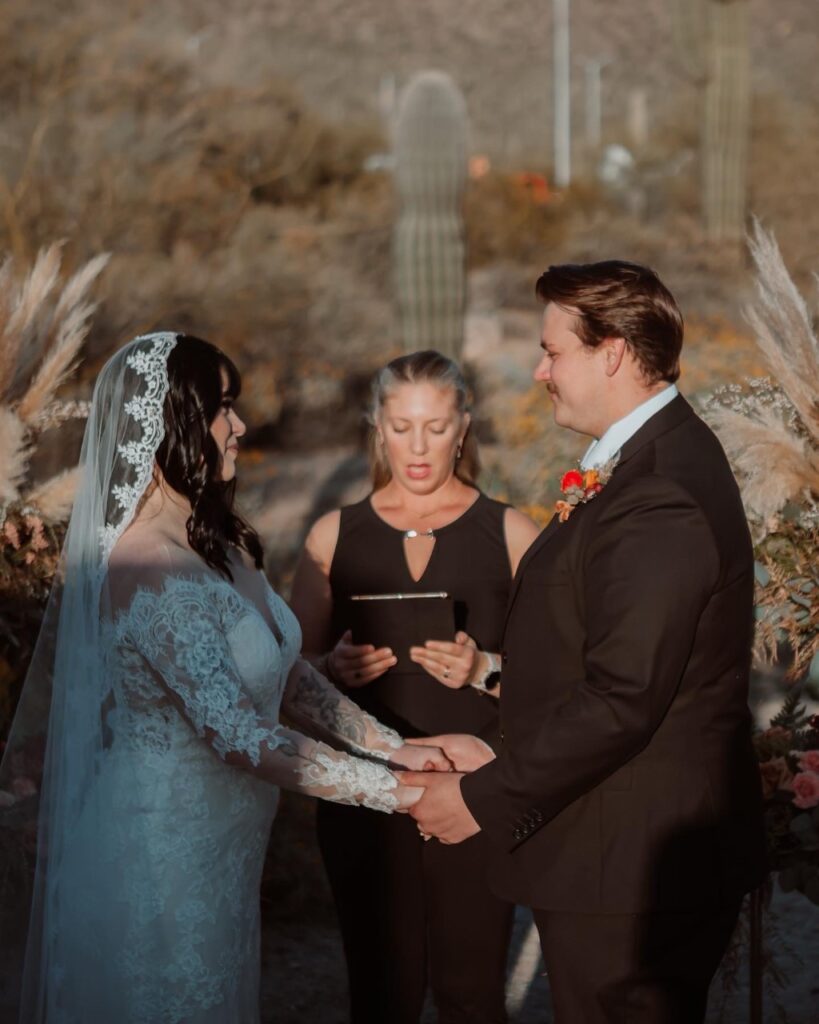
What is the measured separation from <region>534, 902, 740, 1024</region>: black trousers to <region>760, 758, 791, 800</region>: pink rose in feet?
2.53

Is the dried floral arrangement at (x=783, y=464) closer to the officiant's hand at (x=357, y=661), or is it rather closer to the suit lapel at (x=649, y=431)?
the suit lapel at (x=649, y=431)

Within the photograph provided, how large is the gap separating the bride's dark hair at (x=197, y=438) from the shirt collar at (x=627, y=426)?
79cm

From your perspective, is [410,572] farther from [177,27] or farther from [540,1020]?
[177,27]

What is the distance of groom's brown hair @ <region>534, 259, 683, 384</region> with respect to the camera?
8.41 feet

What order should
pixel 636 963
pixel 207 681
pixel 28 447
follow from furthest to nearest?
pixel 28 447
pixel 207 681
pixel 636 963

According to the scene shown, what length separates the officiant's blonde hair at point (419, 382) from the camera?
3.64m

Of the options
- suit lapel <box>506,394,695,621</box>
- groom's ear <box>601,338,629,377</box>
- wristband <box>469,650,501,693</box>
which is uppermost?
groom's ear <box>601,338,629,377</box>

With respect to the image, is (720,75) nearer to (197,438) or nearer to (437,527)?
(437,527)

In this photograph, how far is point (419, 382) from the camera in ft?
11.9

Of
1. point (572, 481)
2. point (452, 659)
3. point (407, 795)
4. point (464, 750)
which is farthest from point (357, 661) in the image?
point (572, 481)

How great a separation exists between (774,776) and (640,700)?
1090mm

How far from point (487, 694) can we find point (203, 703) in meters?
0.99

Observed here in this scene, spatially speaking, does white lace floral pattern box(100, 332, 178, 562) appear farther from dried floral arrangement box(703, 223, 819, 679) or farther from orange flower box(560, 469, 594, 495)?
dried floral arrangement box(703, 223, 819, 679)

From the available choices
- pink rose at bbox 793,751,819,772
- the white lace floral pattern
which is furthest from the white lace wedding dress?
pink rose at bbox 793,751,819,772
